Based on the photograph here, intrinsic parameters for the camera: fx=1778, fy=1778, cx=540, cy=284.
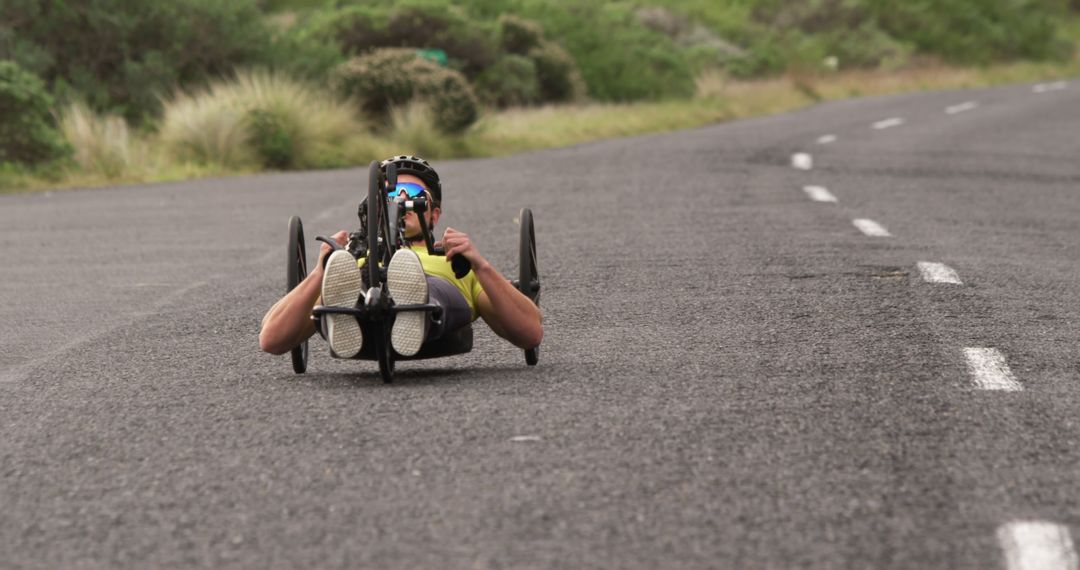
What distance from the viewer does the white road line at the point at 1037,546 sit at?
3.98 meters

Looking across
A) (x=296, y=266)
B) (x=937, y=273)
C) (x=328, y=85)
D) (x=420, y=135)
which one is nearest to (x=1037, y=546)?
(x=296, y=266)

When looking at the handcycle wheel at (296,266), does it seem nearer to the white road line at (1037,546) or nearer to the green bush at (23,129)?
the white road line at (1037,546)

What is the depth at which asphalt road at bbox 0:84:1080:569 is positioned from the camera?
426 cm

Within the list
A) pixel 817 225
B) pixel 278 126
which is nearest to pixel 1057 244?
pixel 817 225

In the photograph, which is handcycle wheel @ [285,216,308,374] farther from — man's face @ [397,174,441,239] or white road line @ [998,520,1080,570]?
white road line @ [998,520,1080,570]

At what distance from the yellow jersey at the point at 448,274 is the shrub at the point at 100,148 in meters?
13.4

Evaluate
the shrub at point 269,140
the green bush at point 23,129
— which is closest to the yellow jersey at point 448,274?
the green bush at point 23,129

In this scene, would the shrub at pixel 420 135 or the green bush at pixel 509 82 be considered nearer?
the shrub at pixel 420 135

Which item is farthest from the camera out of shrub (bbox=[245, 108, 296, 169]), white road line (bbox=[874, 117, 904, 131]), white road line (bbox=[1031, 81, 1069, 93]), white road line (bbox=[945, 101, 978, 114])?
white road line (bbox=[1031, 81, 1069, 93])

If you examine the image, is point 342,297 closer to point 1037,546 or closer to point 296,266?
point 296,266

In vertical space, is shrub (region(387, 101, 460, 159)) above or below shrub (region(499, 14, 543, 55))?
below

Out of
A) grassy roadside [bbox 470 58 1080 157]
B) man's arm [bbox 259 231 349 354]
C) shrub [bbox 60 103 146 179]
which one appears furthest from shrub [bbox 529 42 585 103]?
man's arm [bbox 259 231 349 354]

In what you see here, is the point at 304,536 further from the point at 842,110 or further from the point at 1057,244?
the point at 842,110

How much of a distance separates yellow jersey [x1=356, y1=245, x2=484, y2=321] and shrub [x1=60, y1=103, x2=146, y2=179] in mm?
13355
